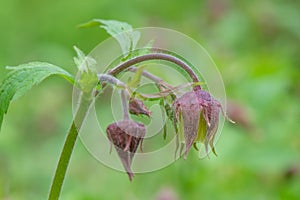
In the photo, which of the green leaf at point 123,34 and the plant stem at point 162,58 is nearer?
the plant stem at point 162,58

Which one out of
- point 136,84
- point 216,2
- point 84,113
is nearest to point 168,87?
point 136,84

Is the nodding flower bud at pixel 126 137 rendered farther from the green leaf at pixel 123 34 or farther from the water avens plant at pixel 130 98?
the green leaf at pixel 123 34

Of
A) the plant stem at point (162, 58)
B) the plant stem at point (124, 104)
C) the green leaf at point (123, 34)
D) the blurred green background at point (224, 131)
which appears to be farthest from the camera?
the blurred green background at point (224, 131)

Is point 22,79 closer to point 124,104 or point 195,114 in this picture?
point 124,104

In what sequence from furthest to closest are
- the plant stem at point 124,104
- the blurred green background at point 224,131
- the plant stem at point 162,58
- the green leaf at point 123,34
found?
the blurred green background at point 224,131 < the green leaf at point 123,34 < the plant stem at point 124,104 < the plant stem at point 162,58

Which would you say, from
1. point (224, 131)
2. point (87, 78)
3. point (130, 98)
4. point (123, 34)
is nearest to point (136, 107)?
point (130, 98)

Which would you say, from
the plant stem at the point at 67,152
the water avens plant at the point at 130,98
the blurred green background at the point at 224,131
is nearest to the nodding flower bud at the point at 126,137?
the water avens plant at the point at 130,98
